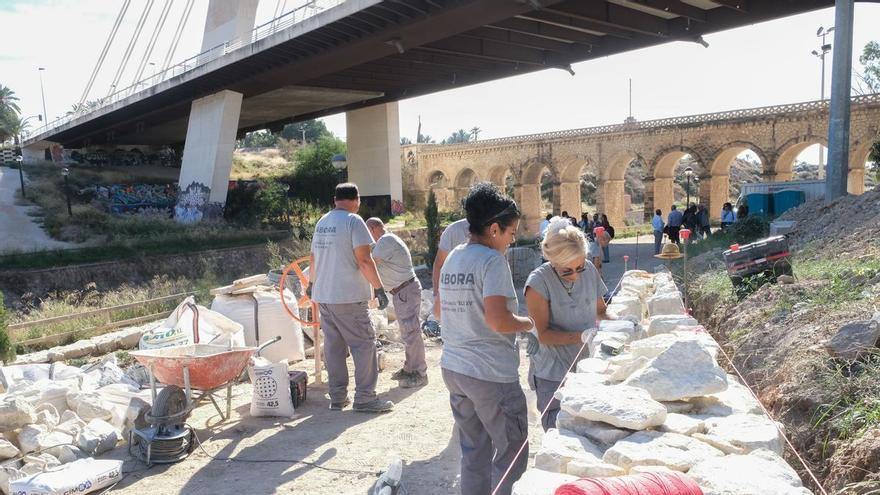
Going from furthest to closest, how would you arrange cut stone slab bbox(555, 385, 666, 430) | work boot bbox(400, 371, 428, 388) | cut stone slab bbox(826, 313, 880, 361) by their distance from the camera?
work boot bbox(400, 371, 428, 388) → cut stone slab bbox(826, 313, 880, 361) → cut stone slab bbox(555, 385, 666, 430)

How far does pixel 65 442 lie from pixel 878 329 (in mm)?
5182

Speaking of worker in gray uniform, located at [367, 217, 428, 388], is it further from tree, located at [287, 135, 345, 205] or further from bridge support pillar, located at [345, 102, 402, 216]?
tree, located at [287, 135, 345, 205]

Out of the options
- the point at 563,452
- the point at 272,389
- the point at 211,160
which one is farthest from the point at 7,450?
the point at 211,160

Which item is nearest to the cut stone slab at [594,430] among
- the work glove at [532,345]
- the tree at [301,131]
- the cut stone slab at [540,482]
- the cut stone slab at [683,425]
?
the cut stone slab at [683,425]

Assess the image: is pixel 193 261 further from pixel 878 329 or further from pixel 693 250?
pixel 878 329

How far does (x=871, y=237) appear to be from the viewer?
6.30 meters

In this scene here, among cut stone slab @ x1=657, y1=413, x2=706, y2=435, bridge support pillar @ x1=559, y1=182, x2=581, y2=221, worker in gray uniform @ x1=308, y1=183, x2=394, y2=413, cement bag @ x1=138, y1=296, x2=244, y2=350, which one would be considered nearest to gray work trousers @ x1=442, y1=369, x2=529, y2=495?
cut stone slab @ x1=657, y1=413, x2=706, y2=435

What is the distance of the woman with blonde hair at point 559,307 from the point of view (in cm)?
305

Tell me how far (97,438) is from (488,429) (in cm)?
324

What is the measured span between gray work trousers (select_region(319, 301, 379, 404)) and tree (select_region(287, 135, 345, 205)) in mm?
29425

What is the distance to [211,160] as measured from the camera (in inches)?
955

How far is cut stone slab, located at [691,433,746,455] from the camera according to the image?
2.07 metres

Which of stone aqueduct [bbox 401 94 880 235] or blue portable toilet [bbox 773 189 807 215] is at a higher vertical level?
stone aqueduct [bbox 401 94 880 235]

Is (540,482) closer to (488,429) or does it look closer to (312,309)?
(488,429)
